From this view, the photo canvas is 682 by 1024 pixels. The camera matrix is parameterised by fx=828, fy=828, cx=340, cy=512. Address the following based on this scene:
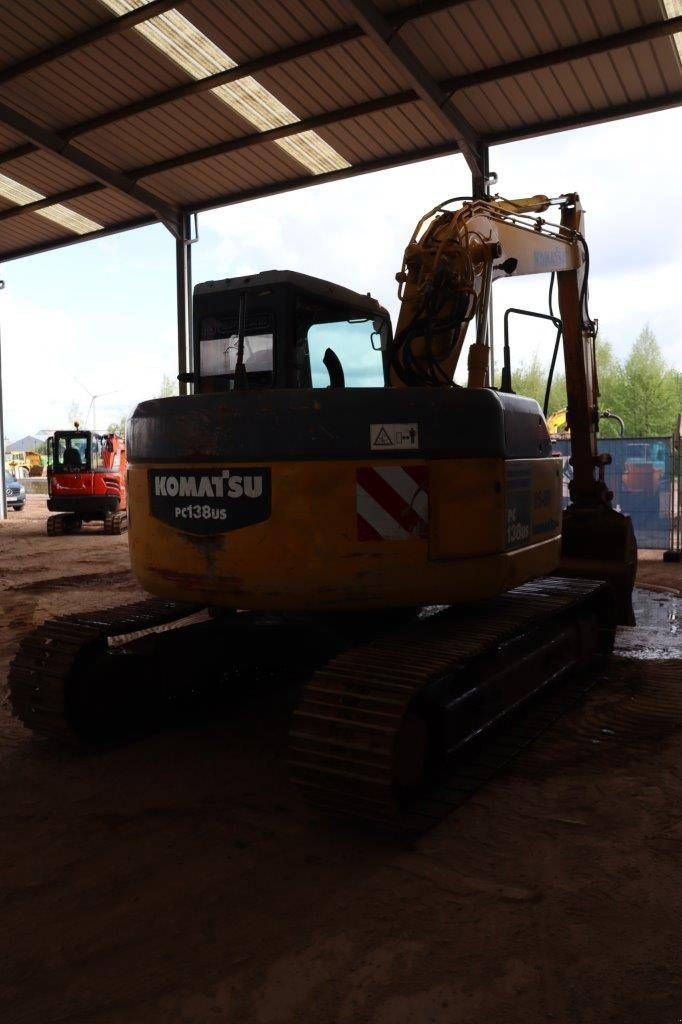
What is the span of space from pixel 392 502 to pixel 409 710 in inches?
38.7

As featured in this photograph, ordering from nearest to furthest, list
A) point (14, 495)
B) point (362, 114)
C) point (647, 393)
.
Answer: point (362, 114) < point (14, 495) < point (647, 393)

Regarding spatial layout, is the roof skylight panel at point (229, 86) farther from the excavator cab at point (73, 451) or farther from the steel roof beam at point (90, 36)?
the excavator cab at point (73, 451)

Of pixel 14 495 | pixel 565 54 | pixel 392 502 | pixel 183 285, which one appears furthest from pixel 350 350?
pixel 14 495

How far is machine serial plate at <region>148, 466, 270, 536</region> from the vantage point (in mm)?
4012

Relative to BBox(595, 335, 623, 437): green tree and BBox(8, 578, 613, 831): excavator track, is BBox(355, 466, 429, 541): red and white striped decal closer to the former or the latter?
BBox(8, 578, 613, 831): excavator track

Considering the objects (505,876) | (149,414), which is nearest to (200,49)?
(149,414)

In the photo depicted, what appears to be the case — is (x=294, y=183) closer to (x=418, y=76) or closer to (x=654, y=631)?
(x=418, y=76)

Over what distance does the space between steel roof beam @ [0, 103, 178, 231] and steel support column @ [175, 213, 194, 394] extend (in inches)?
8.7

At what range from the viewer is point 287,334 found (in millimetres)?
4652

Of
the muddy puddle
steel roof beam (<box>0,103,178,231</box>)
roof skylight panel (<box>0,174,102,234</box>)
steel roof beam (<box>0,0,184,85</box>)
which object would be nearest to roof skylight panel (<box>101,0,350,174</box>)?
steel roof beam (<box>0,0,184,85</box>)

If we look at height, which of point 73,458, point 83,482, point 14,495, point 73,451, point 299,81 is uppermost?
point 299,81

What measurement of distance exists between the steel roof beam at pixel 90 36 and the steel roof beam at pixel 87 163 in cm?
86

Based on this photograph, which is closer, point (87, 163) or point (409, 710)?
point (409, 710)

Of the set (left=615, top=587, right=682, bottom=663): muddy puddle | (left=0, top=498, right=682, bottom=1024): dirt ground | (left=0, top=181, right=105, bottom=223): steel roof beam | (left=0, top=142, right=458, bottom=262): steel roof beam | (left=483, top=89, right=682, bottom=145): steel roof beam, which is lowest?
(left=0, top=498, right=682, bottom=1024): dirt ground
